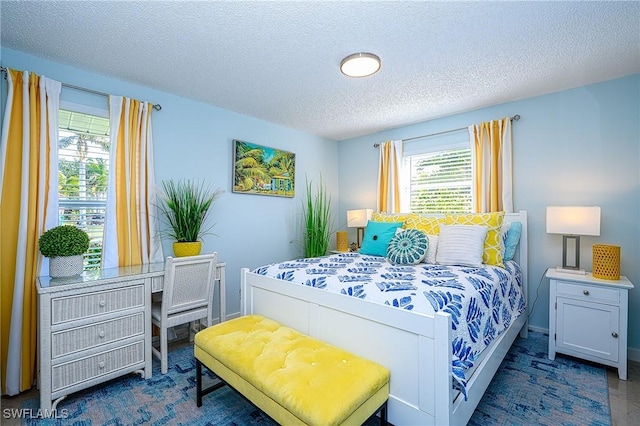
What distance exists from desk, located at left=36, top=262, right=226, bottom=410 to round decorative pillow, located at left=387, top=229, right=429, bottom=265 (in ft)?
6.47

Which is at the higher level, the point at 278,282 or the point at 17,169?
the point at 17,169

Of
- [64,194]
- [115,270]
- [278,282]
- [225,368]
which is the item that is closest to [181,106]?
[64,194]

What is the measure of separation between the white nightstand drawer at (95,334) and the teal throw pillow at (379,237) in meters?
2.15

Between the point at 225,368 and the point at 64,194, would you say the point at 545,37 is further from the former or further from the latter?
the point at 64,194

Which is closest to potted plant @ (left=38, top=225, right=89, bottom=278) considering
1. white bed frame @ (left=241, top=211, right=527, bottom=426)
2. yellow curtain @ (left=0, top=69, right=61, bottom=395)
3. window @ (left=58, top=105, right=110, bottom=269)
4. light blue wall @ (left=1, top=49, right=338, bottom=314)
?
yellow curtain @ (left=0, top=69, right=61, bottom=395)

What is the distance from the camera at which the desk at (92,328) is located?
1771 millimetres

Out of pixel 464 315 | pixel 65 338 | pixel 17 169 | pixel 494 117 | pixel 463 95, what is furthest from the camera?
pixel 494 117

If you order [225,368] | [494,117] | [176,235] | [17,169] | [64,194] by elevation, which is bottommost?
[225,368]

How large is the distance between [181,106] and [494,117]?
334cm

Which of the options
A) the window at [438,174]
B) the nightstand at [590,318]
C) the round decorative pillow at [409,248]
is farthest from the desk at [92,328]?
the nightstand at [590,318]

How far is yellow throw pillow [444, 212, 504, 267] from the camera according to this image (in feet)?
8.33

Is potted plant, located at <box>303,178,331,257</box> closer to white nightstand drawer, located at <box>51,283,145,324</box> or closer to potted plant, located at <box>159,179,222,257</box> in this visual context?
potted plant, located at <box>159,179,222,257</box>

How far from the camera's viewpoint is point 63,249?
1972 millimetres

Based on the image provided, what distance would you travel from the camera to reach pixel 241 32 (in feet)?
6.10
